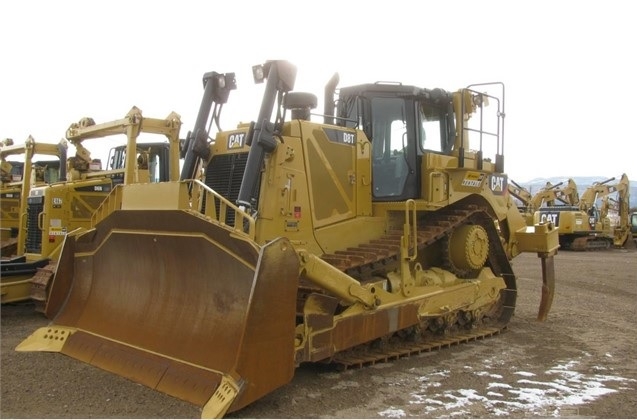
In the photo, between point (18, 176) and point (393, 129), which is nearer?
point (393, 129)

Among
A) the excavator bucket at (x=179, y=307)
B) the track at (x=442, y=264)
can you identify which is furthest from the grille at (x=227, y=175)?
the track at (x=442, y=264)

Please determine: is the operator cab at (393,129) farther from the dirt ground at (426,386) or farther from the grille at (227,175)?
the dirt ground at (426,386)

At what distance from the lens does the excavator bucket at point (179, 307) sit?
14.3 feet

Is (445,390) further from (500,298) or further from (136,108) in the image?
(136,108)

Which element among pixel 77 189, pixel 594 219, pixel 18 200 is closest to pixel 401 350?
pixel 77 189

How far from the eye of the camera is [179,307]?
519 centimetres

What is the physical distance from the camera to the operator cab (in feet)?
22.6

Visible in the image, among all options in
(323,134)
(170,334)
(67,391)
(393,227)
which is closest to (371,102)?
(323,134)

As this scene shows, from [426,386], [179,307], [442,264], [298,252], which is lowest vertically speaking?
[426,386]

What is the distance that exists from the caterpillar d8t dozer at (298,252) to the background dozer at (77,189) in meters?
2.37

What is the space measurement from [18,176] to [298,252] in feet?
37.9

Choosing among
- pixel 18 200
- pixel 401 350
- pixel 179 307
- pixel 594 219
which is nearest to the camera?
pixel 179 307

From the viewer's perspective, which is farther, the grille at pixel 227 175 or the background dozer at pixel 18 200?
the background dozer at pixel 18 200

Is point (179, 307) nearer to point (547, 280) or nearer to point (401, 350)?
point (401, 350)
